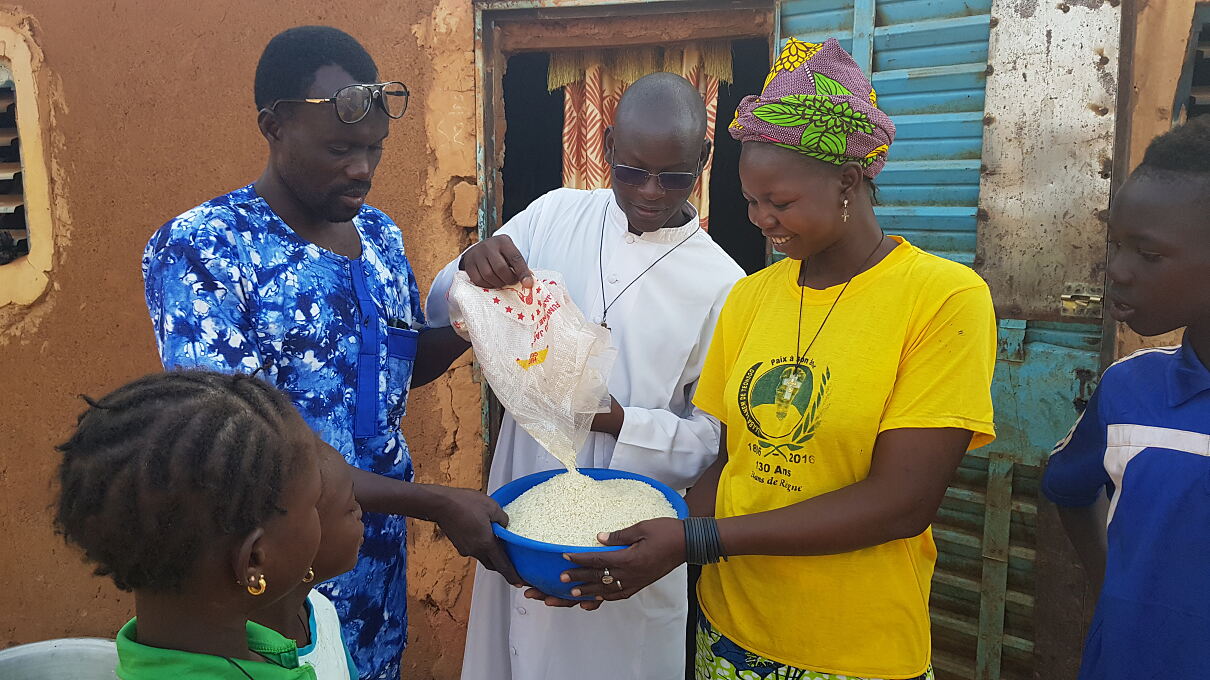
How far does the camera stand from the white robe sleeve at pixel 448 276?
2.54 meters

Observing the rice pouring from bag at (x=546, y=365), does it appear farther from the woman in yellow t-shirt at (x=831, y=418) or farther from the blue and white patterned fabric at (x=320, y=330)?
the woman in yellow t-shirt at (x=831, y=418)

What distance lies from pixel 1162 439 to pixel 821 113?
0.89 metres

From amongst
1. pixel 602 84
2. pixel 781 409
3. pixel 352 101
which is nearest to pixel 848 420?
pixel 781 409

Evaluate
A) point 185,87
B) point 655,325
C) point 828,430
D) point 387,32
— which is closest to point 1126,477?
point 828,430

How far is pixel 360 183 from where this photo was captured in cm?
207

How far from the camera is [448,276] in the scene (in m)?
2.56

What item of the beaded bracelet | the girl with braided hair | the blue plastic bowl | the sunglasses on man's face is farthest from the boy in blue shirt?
the girl with braided hair

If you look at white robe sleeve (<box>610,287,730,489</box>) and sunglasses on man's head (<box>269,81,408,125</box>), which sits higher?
sunglasses on man's head (<box>269,81,408,125</box>)

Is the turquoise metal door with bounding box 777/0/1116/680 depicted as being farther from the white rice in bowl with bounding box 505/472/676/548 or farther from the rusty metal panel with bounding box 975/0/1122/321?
the white rice in bowl with bounding box 505/472/676/548

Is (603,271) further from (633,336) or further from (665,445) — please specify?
(665,445)

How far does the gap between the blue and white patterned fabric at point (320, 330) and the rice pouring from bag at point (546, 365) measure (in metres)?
0.23

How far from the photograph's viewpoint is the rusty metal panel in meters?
2.55

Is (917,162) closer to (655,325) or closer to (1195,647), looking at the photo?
(655,325)

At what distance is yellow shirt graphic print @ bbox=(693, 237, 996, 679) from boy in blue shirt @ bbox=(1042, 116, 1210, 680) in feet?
0.90
